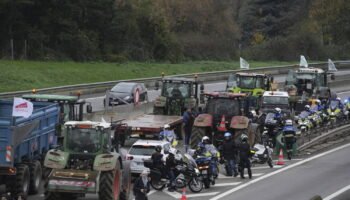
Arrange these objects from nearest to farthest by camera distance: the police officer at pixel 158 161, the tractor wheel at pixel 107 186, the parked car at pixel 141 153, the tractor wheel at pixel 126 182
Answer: the tractor wheel at pixel 107 186 < the tractor wheel at pixel 126 182 < the police officer at pixel 158 161 < the parked car at pixel 141 153

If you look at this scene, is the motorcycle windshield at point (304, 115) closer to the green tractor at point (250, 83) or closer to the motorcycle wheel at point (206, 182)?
the green tractor at point (250, 83)

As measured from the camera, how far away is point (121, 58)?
69.1 m

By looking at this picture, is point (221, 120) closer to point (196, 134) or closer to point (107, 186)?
point (196, 134)

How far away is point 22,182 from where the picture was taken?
2148cm

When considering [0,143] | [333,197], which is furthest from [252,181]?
[0,143]

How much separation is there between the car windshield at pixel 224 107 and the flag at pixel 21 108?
460 inches

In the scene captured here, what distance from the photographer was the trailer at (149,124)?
3142 cm

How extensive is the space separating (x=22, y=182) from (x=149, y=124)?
1107 cm

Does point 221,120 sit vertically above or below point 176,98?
below

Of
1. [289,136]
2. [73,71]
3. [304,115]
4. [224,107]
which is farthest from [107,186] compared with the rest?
[73,71]

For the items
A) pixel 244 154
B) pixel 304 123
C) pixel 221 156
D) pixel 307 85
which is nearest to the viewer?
pixel 244 154

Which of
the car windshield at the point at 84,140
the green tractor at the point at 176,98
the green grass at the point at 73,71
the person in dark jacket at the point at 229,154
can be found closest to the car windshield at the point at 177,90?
the green tractor at the point at 176,98

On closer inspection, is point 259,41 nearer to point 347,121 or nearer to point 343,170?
point 347,121

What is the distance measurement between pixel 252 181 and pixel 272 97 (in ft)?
44.0
